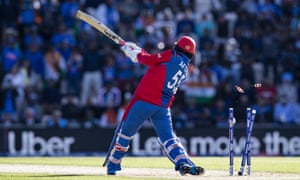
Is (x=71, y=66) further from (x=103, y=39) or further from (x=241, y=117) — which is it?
(x=241, y=117)

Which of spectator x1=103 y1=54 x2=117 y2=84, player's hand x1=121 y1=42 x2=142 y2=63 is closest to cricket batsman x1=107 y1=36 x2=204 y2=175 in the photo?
player's hand x1=121 y1=42 x2=142 y2=63

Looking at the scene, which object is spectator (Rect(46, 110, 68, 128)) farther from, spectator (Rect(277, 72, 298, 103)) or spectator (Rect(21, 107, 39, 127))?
spectator (Rect(277, 72, 298, 103))

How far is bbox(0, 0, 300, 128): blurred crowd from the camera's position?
81.9ft

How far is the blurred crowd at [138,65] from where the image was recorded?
24969 millimetres

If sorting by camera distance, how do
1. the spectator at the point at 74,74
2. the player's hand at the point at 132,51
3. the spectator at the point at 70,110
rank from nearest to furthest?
the player's hand at the point at 132,51 < the spectator at the point at 70,110 < the spectator at the point at 74,74

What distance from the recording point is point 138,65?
26000 millimetres

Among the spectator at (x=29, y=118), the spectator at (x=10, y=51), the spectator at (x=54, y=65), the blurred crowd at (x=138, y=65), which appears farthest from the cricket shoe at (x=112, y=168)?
the spectator at (x=10, y=51)

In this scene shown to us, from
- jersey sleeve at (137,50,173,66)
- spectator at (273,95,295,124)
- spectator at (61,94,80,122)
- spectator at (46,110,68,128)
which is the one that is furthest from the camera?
spectator at (61,94,80,122)

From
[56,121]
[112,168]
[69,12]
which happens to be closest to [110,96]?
[56,121]

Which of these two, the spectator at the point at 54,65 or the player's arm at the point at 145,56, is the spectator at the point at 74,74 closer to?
the spectator at the point at 54,65

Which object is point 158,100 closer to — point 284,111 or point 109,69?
point 284,111

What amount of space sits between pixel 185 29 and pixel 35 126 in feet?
18.2

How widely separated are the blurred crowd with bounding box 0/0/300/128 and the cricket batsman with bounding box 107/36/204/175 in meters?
10.1

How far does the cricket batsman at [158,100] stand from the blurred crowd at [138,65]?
33.2ft
